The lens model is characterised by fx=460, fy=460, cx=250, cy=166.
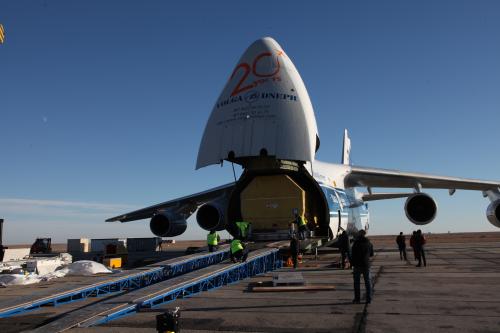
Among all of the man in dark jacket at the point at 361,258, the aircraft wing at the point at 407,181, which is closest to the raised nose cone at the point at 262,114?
the man in dark jacket at the point at 361,258

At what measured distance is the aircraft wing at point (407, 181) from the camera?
60.9ft

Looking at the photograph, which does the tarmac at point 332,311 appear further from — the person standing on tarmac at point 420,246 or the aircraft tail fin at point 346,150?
the aircraft tail fin at point 346,150

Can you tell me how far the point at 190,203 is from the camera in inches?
820

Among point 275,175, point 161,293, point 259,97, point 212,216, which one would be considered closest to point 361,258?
point 161,293

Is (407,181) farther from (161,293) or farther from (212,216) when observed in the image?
(161,293)

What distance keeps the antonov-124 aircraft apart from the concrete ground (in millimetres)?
4805

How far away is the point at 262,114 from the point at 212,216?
20.2 feet

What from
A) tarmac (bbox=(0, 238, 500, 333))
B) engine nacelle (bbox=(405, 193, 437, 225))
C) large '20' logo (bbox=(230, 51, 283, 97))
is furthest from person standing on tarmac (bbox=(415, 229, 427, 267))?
large '20' logo (bbox=(230, 51, 283, 97))

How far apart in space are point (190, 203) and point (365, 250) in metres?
14.1

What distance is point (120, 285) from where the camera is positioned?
871 centimetres

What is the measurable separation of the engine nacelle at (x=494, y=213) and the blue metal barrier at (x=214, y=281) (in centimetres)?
905

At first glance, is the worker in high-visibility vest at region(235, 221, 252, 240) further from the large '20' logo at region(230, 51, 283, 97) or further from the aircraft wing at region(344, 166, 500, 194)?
the aircraft wing at region(344, 166, 500, 194)

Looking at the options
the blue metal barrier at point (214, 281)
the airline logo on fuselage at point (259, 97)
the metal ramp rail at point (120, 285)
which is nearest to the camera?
the blue metal barrier at point (214, 281)

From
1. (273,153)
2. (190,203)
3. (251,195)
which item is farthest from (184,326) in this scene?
Answer: (190,203)
